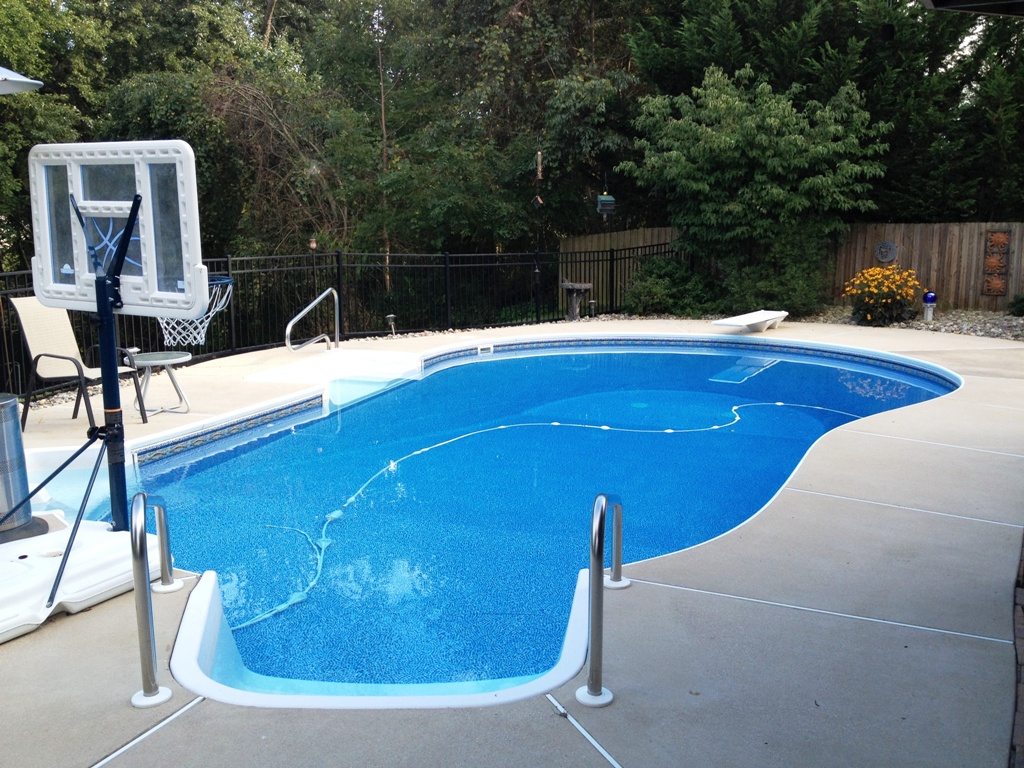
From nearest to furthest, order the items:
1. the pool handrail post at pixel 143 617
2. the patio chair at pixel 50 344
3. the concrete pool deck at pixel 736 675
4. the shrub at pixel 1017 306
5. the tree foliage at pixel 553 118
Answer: the concrete pool deck at pixel 736 675 < the pool handrail post at pixel 143 617 < the patio chair at pixel 50 344 < the shrub at pixel 1017 306 < the tree foliage at pixel 553 118

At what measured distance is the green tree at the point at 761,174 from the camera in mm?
14055

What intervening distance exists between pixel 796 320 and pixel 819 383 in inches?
197

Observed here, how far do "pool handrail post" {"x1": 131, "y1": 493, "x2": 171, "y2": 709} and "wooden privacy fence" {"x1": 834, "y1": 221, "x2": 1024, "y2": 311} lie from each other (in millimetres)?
14745

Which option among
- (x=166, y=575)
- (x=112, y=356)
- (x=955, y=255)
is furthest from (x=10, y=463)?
(x=955, y=255)

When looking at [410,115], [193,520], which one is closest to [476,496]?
[193,520]

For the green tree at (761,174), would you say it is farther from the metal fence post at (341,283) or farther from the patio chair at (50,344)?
the patio chair at (50,344)

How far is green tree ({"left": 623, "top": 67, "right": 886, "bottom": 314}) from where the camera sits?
14055 mm

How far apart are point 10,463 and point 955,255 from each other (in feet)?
47.7

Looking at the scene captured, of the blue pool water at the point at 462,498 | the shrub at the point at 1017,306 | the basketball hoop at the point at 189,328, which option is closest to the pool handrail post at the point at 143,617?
the blue pool water at the point at 462,498

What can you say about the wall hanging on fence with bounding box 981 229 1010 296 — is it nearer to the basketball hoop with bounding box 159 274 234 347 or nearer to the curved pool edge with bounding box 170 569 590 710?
the basketball hoop with bounding box 159 274 234 347

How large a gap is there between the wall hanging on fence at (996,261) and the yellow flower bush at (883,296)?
43.8 inches

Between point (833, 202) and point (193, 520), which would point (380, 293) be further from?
point (193, 520)

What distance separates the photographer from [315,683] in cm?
352

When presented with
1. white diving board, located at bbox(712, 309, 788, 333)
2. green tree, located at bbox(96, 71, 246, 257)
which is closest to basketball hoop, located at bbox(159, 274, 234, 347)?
white diving board, located at bbox(712, 309, 788, 333)
